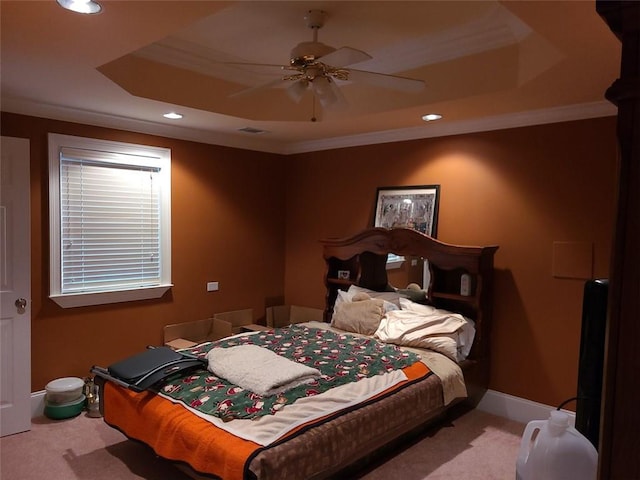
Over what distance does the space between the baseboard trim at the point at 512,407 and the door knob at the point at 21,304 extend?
12.2ft

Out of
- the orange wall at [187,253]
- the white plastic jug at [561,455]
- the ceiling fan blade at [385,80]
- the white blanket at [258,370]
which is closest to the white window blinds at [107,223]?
the orange wall at [187,253]

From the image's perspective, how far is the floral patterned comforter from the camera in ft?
8.25

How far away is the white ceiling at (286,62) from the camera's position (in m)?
2.05

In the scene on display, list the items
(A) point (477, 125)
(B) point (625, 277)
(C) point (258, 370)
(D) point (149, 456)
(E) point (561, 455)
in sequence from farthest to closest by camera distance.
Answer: (A) point (477, 125) → (D) point (149, 456) → (C) point (258, 370) → (E) point (561, 455) → (B) point (625, 277)

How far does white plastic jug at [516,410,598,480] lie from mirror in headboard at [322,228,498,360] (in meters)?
2.53

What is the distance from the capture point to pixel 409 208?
14.3 ft

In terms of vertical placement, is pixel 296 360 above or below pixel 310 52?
below

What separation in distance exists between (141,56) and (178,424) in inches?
98.5

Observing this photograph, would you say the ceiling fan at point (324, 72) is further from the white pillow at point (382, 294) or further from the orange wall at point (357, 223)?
the white pillow at point (382, 294)

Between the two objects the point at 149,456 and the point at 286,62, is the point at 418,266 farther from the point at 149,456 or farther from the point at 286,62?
the point at 149,456

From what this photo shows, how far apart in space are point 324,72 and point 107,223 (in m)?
2.55

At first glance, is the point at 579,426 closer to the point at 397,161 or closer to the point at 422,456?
the point at 422,456

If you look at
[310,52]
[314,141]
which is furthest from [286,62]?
[314,141]

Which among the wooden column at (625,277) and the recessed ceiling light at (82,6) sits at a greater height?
the recessed ceiling light at (82,6)
